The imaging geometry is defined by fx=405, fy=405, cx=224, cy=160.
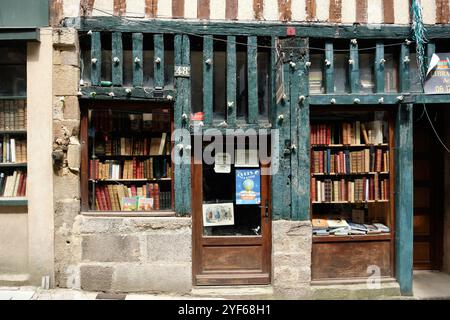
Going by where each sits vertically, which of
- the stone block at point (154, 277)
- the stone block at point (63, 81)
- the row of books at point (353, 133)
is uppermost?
the stone block at point (63, 81)

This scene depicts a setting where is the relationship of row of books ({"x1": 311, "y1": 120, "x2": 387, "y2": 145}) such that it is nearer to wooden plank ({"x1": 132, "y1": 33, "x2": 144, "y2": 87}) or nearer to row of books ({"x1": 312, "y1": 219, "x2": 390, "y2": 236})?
row of books ({"x1": 312, "y1": 219, "x2": 390, "y2": 236})

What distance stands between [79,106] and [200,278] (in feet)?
9.71

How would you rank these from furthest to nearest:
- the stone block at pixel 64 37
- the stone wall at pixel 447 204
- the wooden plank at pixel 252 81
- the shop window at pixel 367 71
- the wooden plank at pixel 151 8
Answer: the stone wall at pixel 447 204 < the shop window at pixel 367 71 < the wooden plank at pixel 252 81 < the wooden plank at pixel 151 8 < the stone block at pixel 64 37

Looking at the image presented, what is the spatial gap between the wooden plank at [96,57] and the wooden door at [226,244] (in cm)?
180

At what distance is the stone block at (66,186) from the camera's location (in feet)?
18.2

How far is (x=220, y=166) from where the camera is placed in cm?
589

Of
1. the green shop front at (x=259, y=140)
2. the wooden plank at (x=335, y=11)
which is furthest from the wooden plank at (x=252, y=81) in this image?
the wooden plank at (x=335, y=11)

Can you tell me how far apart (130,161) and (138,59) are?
1.46 m

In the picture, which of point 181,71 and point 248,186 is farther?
point 248,186

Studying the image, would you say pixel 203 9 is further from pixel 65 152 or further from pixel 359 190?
pixel 359 190

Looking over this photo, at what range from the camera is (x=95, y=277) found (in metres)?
5.56

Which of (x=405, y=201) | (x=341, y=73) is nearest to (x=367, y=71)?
(x=341, y=73)

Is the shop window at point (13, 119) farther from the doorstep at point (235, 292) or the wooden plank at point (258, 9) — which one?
the wooden plank at point (258, 9)
